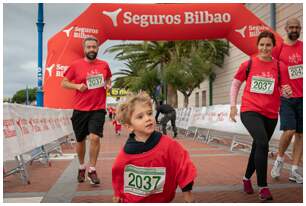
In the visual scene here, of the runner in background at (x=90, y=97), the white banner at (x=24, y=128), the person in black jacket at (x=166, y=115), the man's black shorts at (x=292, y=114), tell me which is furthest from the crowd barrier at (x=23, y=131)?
the person in black jacket at (x=166, y=115)

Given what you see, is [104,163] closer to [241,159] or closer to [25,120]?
[25,120]

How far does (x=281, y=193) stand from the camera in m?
4.56

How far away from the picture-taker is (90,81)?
18.0ft

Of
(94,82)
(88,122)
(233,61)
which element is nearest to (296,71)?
(94,82)

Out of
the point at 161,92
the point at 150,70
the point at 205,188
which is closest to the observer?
the point at 205,188

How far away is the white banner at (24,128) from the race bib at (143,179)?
2620 millimetres

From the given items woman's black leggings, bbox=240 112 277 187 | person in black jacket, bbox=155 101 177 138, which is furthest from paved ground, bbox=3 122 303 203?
person in black jacket, bbox=155 101 177 138

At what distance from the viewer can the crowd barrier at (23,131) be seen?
546 centimetres

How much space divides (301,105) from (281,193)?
1.28 metres

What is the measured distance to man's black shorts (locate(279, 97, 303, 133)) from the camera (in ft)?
17.2

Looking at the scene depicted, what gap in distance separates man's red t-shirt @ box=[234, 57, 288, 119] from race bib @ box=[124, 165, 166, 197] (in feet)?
6.36

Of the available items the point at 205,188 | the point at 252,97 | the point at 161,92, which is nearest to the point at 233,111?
the point at 252,97

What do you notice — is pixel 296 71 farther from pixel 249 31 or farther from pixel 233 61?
pixel 233 61

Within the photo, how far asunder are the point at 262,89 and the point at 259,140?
23.8 inches
